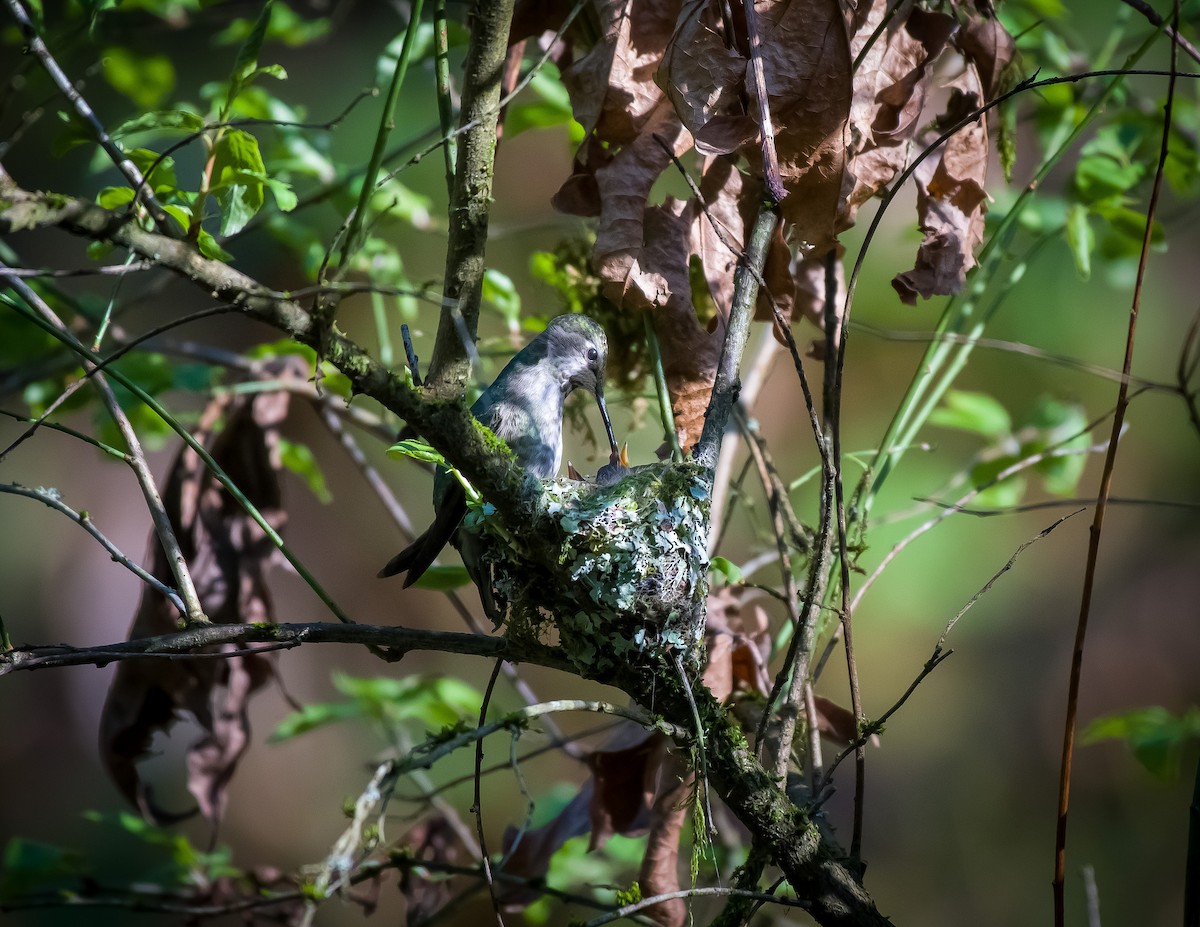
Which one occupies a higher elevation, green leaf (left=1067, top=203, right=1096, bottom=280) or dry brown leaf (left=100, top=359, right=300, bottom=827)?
green leaf (left=1067, top=203, right=1096, bottom=280)

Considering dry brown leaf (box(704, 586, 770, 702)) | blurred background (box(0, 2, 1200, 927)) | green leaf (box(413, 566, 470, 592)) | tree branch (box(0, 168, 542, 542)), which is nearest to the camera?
tree branch (box(0, 168, 542, 542))

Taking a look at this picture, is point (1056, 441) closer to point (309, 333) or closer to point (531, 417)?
point (531, 417)

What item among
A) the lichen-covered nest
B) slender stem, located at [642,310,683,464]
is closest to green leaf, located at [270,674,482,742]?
the lichen-covered nest

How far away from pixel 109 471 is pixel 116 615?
964mm

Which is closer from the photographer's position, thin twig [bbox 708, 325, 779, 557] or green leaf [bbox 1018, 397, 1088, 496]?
thin twig [bbox 708, 325, 779, 557]

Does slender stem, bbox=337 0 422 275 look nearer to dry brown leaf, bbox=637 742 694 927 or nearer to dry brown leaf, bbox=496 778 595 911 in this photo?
dry brown leaf, bbox=637 742 694 927

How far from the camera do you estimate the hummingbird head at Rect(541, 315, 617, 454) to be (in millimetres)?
2750

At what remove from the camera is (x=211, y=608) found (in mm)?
2762

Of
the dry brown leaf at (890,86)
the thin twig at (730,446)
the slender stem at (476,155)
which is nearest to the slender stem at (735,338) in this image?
the dry brown leaf at (890,86)

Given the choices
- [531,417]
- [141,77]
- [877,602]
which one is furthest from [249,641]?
[877,602]

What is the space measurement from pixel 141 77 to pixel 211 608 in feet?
7.04

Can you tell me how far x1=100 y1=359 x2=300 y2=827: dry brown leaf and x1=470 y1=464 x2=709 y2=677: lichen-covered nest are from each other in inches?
44.3

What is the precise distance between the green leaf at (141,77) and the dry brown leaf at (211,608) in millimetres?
1433

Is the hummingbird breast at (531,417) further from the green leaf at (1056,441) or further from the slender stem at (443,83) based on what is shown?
the green leaf at (1056,441)
